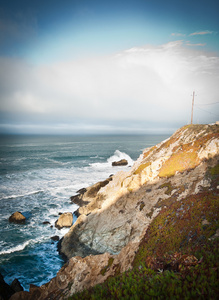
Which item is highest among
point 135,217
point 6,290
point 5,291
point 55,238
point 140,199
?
point 140,199

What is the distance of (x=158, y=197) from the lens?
69.4 ft

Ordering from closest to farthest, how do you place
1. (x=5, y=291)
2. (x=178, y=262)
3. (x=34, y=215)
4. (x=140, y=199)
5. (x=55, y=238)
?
1. (x=178, y=262)
2. (x=5, y=291)
3. (x=140, y=199)
4. (x=55, y=238)
5. (x=34, y=215)

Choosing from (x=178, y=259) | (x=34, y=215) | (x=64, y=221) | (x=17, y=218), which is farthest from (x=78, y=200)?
(x=178, y=259)

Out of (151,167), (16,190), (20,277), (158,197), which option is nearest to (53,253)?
(20,277)

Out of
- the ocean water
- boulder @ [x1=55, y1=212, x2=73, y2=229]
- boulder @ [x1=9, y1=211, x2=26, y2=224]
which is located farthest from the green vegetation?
boulder @ [x1=9, y1=211, x2=26, y2=224]

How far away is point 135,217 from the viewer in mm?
20688

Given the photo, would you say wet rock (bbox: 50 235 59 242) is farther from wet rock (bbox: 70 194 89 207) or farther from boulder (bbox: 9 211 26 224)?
wet rock (bbox: 70 194 89 207)

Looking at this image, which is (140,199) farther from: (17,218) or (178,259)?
(17,218)

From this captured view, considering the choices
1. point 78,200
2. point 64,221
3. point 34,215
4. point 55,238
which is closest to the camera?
point 55,238

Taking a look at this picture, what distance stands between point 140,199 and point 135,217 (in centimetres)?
297

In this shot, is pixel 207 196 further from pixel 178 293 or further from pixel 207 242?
pixel 178 293

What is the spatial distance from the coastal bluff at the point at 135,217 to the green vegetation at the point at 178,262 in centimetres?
16

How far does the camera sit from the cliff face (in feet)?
64.5

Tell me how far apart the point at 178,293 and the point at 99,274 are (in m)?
7.30
